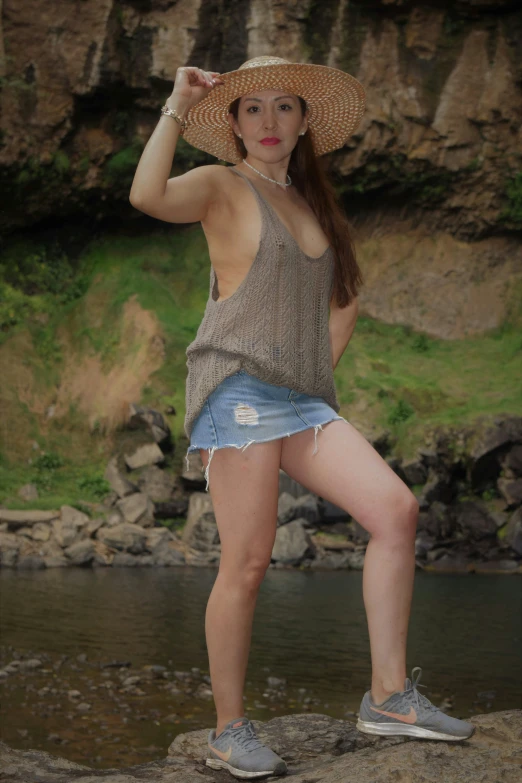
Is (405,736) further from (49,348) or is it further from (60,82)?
(60,82)

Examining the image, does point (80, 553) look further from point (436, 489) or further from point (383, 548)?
point (383, 548)

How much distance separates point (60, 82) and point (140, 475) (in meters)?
9.54

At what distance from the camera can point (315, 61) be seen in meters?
22.5

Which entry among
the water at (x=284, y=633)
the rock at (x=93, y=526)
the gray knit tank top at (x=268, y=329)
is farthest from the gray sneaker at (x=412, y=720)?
the rock at (x=93, y=526)

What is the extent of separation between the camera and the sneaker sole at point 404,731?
10.2 feet

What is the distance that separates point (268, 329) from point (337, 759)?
147 cm

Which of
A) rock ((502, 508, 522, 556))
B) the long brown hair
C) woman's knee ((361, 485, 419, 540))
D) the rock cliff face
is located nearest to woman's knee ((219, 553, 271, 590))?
woman's knee ((361, 485, 419, 540))

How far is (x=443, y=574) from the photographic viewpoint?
15.2 metres

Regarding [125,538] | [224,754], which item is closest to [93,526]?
[125,538]

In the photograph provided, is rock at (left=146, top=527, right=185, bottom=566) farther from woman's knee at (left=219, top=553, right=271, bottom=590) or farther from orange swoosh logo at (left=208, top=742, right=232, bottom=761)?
woman's knee at (left=219, top=553, right=271, bottom=590)

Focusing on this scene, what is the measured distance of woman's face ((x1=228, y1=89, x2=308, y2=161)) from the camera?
11.6 ft

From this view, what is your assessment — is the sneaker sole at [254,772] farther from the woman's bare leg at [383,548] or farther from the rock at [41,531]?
the rock at [41,531]

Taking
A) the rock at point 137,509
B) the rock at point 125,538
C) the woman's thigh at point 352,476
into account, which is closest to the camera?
the woman's thigh at point 352,476

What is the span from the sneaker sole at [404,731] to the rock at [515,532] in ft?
45.7
